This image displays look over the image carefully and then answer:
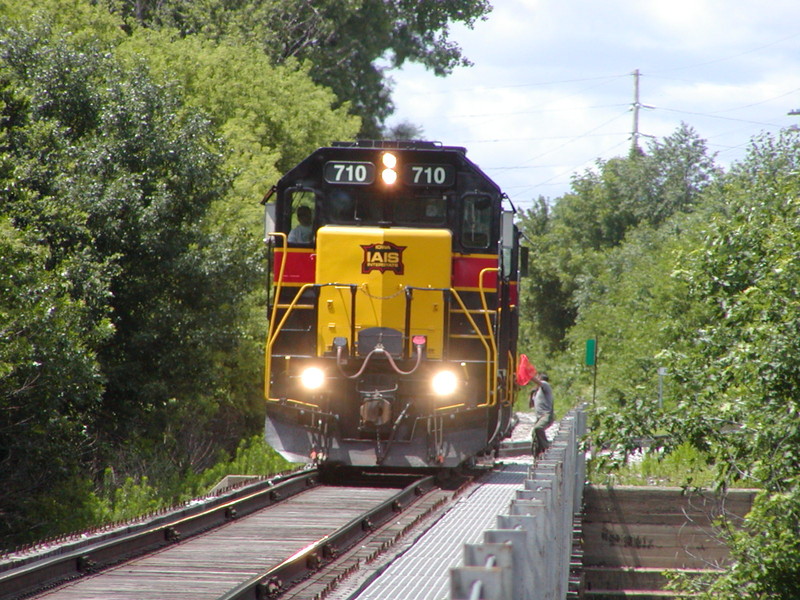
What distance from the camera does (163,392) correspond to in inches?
699

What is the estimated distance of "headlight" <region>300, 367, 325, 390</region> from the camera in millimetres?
12219

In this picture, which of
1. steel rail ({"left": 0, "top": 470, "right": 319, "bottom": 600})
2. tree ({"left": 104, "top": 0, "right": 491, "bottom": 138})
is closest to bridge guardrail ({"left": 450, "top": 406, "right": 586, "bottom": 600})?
steel rail ({"left": 0, "top": 470, "right": 319, "bottom": 600})

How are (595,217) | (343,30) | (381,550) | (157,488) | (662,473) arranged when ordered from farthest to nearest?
(595,217) → (343,30) → (662,473) → (157,488) → (381,550)

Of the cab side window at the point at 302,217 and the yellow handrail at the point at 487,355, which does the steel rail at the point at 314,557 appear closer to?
the yellow handrail at the point at 487,355

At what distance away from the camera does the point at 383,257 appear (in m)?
12.4

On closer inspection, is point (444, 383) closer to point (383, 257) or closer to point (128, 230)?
point (383, 257)

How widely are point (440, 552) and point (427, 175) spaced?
5.56 meters

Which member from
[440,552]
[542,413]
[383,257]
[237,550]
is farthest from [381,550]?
[542,413]

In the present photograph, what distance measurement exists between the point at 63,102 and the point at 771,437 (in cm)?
1247

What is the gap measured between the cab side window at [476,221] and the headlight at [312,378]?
226cm

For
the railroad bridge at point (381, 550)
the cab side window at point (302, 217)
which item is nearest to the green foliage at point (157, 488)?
the railroad bridge at point (381, 550)

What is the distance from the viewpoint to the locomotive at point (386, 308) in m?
12.2

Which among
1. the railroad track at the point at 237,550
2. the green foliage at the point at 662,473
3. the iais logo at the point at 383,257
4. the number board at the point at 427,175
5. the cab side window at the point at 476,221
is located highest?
the number board at the point at 427,175

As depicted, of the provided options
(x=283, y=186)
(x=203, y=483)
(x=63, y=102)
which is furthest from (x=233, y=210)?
(x=283, y=186)
